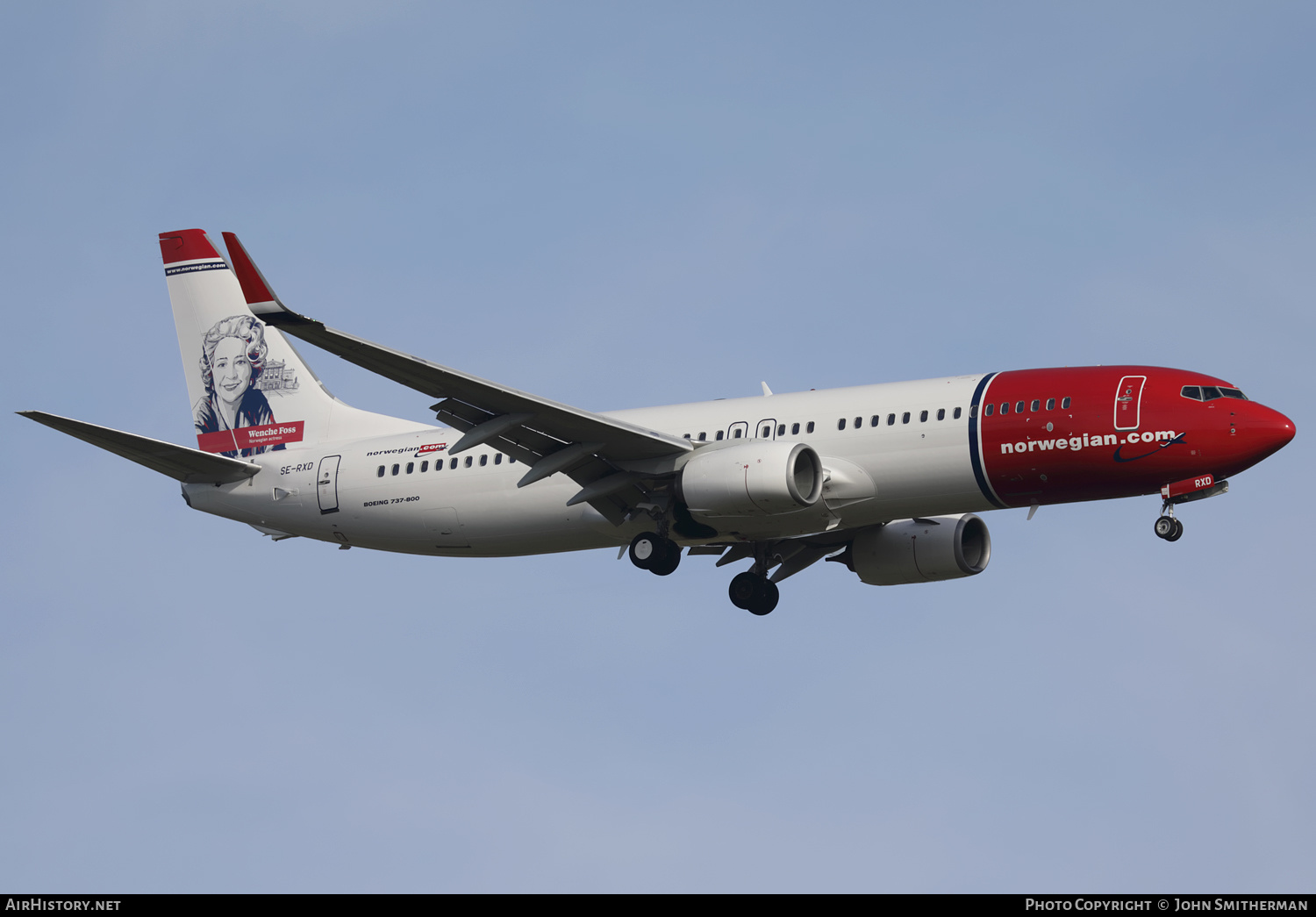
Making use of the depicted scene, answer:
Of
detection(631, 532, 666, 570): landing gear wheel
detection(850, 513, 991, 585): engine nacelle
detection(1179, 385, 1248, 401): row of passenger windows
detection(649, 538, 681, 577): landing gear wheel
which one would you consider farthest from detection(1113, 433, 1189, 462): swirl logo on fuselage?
detection(631, 532, 666, 570): landing gear wheel

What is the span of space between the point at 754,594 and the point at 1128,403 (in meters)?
10.7

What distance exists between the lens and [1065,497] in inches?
1325

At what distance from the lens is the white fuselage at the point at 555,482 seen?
33906 mm

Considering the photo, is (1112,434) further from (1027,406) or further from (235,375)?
(235,375)

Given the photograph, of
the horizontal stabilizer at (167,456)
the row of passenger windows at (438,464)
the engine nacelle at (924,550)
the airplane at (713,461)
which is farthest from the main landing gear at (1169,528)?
the horizontal stabilizer at (167,456)

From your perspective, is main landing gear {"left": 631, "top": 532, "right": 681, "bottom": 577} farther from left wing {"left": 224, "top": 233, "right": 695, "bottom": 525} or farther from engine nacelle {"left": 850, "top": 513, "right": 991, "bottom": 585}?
engine nacelle {"left": 850, "top": 513, "right": 991, "bottom": 585}

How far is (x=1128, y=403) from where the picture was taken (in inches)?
1297

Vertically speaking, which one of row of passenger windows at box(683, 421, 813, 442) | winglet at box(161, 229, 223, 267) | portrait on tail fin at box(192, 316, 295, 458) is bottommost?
row of passenger windows at box(683, 421, 813, 442)

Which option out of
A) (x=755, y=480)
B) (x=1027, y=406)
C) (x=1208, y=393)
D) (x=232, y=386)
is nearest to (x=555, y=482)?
(x=755, y=480)

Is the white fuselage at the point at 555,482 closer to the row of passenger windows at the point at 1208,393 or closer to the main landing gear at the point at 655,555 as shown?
the main landing gear at the point at 655,555

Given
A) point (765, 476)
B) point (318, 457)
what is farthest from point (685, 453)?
point (318, 457)

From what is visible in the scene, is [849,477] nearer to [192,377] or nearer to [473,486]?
[473,486]

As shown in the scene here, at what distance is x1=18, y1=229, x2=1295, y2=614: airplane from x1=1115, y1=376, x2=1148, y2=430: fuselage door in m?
0.04

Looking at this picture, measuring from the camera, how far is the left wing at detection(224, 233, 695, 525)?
30469 millimetres
